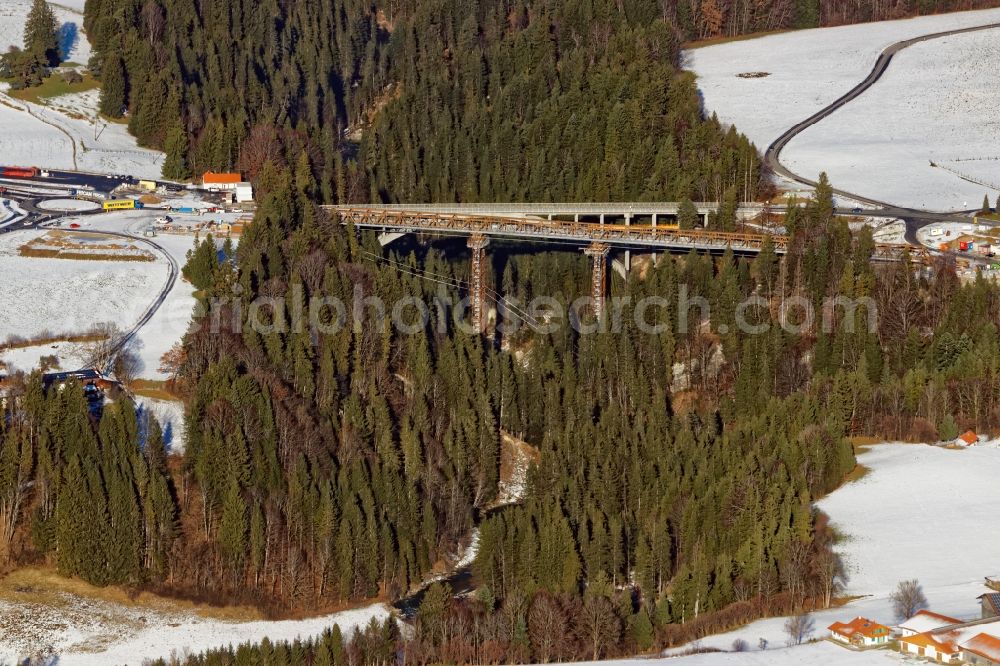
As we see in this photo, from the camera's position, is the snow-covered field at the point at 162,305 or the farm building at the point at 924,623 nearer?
the farm building at the point at 924,623

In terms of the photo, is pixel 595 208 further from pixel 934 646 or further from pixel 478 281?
pixel 934 646

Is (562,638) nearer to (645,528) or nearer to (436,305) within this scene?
(645,528)

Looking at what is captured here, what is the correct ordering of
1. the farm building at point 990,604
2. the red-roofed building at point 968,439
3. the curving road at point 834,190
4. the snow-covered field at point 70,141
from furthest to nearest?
1. the snow-covered field at point 70,141
2. the curving road at point 834,190
3. the red-roofed building at point 968,439
4. the farm building at point 990,604

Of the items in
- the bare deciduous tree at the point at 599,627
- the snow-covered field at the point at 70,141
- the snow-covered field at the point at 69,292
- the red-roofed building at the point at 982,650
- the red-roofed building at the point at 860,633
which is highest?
the snow-covered field at the point at 70,141

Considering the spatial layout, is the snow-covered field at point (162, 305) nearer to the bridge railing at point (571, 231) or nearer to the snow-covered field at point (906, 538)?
the bridge railing at point (571, 231)

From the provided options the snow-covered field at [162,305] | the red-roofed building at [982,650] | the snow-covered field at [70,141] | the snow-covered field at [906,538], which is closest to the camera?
the red-roofed building at [982,650]

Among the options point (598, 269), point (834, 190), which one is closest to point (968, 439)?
point (598, 269)

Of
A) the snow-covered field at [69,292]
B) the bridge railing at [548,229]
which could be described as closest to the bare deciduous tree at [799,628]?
the bridge railing at [548,229]

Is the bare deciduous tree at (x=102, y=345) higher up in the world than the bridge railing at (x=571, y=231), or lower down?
lower down

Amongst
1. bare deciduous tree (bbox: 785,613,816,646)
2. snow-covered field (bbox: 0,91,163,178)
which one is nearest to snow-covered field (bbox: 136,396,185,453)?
bare deciduous tree (bbox: 785,613,816,646)
